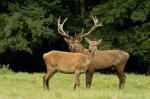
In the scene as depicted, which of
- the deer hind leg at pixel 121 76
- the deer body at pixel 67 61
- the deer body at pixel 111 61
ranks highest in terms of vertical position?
the deer body at pixel 67 61

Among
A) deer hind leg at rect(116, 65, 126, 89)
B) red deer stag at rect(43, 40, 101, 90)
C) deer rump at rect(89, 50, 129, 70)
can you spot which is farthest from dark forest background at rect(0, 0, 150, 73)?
red deer stag at rect(43, 40, 101, 90)

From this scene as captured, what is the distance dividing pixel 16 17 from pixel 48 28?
1503 millimetres

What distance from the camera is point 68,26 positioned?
85.3 ft

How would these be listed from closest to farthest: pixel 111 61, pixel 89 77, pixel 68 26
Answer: pixel 89 77 < pixel 111 61 < pixel 68 26

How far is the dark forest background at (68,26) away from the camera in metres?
23.7

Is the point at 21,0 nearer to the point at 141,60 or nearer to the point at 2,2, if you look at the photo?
the point at 2,2

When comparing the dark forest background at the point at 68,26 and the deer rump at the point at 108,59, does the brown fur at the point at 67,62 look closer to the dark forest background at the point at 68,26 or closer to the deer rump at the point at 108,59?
the deer rump at the point at 108,59

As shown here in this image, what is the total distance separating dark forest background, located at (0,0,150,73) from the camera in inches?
933

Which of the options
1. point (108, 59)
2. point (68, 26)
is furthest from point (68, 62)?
point (68, 26)

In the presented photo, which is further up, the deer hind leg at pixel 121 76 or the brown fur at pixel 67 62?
the brown fur at pixel 67 62

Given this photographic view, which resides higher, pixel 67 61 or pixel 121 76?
pixel 67 61

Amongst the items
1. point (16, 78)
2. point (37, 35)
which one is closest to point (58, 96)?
point (16, 78)

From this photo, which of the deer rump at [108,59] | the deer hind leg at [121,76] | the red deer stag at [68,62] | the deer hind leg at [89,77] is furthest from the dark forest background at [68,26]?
the red deer stag at [68,62]

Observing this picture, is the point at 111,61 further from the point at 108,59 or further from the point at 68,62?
the point at 68,62
